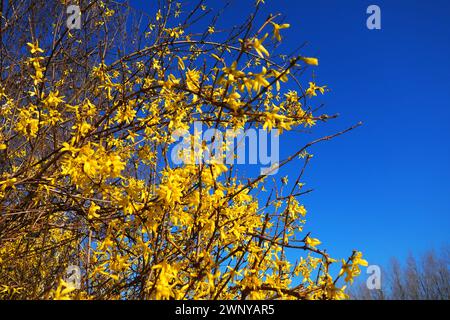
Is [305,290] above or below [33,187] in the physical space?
below

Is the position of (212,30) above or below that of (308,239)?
above

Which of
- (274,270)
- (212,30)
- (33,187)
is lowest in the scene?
(274,270)

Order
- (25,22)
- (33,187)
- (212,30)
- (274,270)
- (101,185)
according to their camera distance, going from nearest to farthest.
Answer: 1. (101,185)
2. (274,270)
3. (33,187)
4. (212,30)
5. (25,22)

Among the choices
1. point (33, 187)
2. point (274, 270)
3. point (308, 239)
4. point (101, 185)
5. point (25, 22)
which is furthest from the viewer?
point (25, 22)

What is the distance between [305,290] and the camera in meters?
1.88

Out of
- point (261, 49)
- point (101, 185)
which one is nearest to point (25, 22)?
point (101, 185)
